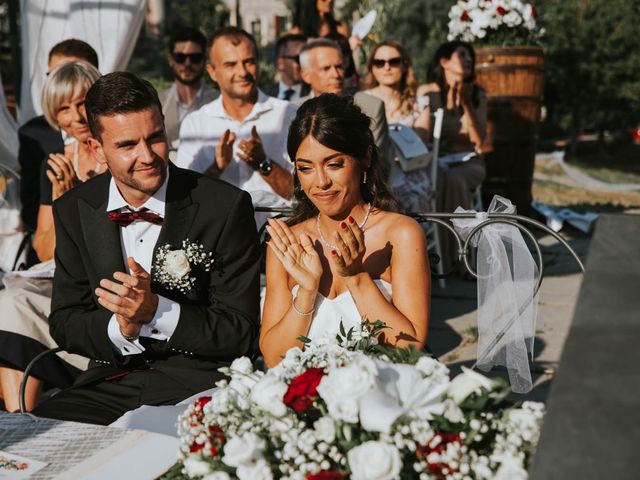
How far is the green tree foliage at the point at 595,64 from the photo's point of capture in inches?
898

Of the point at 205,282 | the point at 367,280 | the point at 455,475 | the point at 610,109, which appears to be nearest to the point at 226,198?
the point at 205,282

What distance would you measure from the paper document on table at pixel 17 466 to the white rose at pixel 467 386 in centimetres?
107

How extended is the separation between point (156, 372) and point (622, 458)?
213 cm

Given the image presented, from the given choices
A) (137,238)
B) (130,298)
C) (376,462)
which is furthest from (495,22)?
(376,462)

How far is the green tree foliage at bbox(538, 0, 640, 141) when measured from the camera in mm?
22812

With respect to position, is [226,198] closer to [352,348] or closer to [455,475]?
[352,348]

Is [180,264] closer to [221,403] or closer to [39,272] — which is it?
[221,403]

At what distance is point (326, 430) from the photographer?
1.54 metres

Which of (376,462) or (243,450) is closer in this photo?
(376,462)

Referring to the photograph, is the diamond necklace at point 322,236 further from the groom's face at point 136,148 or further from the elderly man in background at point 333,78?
the elderly man in background at point 333,78

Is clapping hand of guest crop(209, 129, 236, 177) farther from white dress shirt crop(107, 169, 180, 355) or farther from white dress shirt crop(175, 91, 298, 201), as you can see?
white dress shirt crop(107, 169, 180, 355)

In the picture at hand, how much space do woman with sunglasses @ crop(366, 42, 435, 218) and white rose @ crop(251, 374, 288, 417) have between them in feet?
14.7

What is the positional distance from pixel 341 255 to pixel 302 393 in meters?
1.06

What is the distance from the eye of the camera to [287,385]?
1.73m
